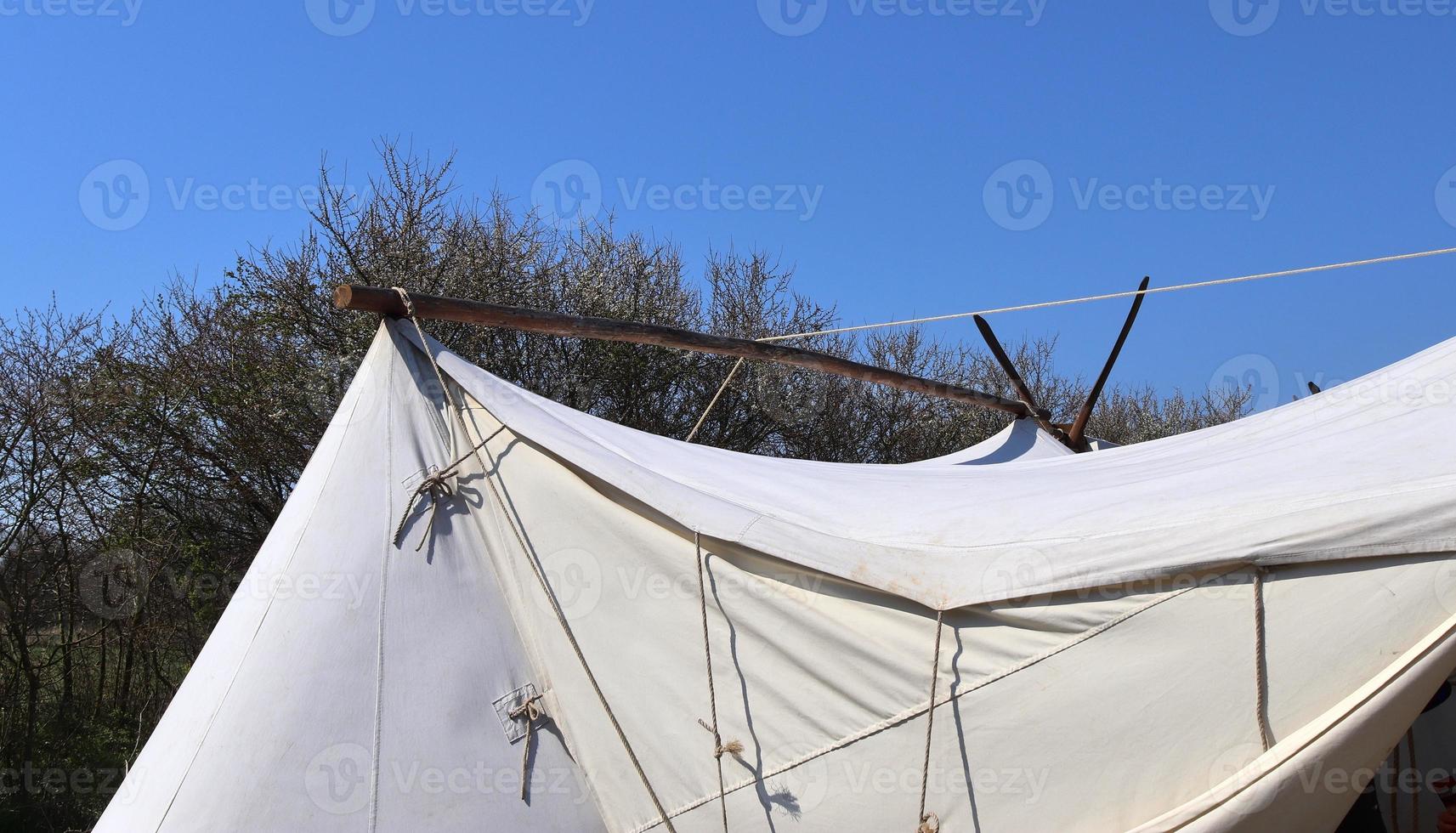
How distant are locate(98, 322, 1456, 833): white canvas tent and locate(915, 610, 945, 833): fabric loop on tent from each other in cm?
1

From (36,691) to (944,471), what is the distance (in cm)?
609

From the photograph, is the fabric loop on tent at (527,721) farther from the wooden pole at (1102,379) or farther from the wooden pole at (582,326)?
the wooden pole at (1102,379)

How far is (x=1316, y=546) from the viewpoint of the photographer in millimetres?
2061

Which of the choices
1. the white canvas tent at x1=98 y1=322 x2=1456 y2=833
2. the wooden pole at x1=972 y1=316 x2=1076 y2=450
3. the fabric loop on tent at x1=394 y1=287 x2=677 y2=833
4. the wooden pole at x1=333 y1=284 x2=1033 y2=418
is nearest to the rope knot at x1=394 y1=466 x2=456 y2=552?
the white canvas tent at x1=98 y1=322 x2=1456 y2=833

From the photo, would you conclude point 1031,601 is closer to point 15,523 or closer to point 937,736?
point 937,736

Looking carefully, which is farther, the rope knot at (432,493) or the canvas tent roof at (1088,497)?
the rope knot at (432,493)

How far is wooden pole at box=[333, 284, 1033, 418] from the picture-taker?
3459 millimetres

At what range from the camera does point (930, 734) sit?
246 cm

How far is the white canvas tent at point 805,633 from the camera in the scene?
2.06 meters

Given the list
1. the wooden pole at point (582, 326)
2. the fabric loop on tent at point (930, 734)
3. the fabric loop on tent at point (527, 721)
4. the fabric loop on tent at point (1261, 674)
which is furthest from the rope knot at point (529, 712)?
the fabric loop on tent at point (1261, 674)

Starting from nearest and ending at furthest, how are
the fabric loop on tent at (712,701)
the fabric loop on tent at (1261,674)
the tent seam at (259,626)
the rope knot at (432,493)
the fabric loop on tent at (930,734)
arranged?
the fabric loop on tent at (1261,674) < the fabric loop on tent at (930,734) < the fabric loop on tent at (712,701) < the tent seam at (259,626) < the rope knot at (432,493)

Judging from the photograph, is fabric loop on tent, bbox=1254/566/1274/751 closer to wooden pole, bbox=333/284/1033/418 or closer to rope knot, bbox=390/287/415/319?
wooden pole, bbox=333/284/1033/418

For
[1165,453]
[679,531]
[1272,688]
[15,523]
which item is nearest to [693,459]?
[679,531]

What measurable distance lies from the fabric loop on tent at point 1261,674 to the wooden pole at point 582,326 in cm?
248
